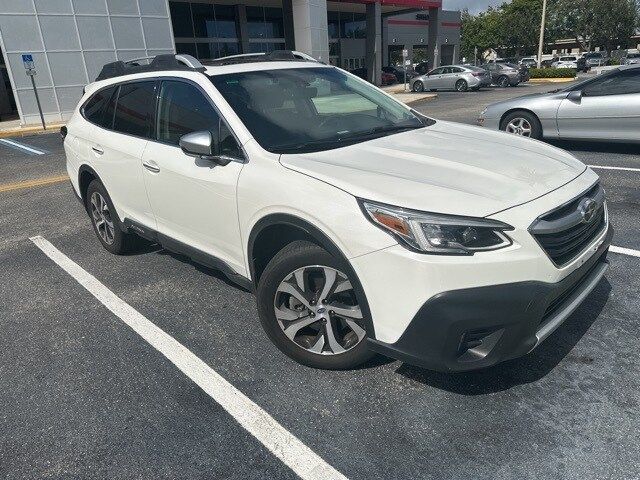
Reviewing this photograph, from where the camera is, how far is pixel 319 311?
2.78m

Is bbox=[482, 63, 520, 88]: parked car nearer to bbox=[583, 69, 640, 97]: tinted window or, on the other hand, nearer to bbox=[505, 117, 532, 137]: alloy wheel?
bbox=[505, 117, 532, 137]: alloy wheel

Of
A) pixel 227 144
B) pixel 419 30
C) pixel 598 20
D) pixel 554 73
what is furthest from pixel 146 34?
pixel 598 20

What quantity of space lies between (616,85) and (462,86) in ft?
70.9

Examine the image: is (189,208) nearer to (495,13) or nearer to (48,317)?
(48,317)

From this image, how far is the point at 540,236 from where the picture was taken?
2.36 m

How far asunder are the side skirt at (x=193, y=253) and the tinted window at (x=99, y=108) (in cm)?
97

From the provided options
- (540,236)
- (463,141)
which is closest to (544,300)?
(540,236)

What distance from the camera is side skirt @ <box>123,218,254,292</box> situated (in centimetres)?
333

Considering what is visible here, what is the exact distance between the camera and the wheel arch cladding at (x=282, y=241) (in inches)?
98.3

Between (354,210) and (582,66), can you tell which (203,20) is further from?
(582,66)

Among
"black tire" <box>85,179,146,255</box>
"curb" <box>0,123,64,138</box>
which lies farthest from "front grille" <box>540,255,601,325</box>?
"curb" <box>0,123,64,138</box>

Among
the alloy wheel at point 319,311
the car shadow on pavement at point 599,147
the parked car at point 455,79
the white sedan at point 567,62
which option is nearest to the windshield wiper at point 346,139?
the alloy wheel at point 319,311

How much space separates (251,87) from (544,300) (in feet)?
7.59

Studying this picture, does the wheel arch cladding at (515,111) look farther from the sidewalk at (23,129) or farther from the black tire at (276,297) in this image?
the sidewalk at (23,129)
